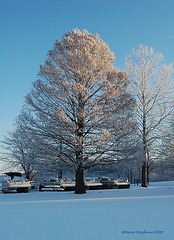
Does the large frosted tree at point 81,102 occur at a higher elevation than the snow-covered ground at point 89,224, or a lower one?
higher

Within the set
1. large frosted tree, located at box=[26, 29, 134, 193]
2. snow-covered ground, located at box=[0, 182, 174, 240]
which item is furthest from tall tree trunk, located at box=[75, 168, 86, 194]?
snow-covered ground, located at box=[0, 182, 174, 240]

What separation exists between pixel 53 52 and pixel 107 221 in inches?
508

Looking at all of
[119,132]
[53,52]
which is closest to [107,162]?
[119,132]

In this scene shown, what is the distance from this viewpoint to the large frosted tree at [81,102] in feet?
47.5

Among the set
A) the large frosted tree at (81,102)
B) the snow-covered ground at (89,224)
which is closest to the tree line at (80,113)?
the large frosted tree at (81,102)

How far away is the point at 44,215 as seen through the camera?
695 cm

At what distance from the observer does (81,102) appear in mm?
15273

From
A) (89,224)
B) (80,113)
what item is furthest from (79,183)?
(89,224)

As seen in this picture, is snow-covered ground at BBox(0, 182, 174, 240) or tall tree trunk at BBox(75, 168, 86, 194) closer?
snow-covered ground at BBox(0, 182, 174, 240)

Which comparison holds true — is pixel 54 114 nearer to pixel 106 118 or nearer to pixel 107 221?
pixel 106 118

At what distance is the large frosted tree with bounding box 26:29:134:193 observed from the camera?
47.5 ft

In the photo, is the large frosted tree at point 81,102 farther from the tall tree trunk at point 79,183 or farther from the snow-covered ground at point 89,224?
the snow-covered ground at point 89,224

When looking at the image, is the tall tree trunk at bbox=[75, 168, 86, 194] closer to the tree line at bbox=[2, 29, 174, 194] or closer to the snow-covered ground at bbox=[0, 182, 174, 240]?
the tree line at bbox=[2, 29, 174, 194]

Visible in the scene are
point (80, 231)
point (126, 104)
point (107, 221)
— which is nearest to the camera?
point (80, 231)
